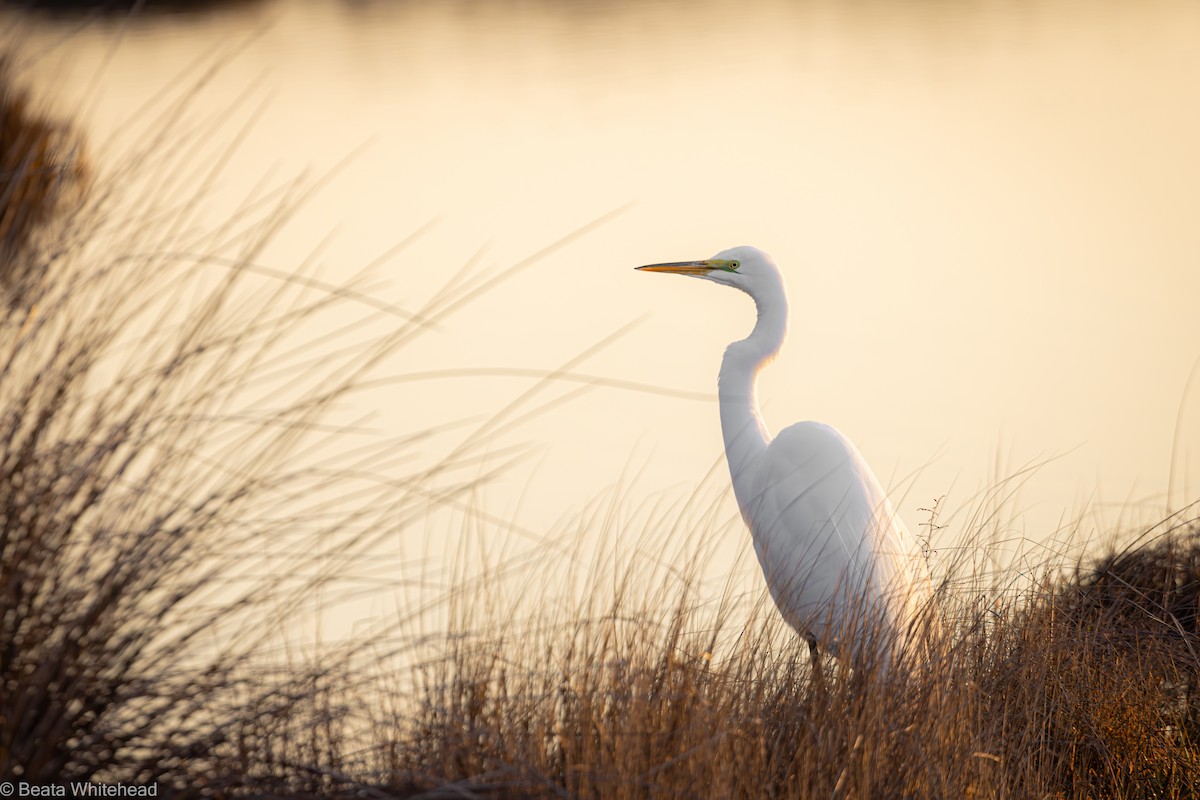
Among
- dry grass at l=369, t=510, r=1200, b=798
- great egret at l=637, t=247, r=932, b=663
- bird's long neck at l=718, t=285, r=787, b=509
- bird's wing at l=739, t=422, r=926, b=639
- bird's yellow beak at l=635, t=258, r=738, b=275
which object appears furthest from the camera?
bird's yellow beak at l=635, t=258, r=738, b=275

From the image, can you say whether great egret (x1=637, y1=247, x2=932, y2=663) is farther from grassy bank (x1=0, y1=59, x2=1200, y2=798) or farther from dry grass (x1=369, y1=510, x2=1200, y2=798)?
grassy bank (x1=0, y1=59, x2=1200, y2=798)

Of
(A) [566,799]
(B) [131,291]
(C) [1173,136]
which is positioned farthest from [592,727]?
(C) [1173,136]

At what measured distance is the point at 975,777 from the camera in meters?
2.37

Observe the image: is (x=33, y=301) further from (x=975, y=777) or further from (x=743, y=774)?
(x=975, y=777)

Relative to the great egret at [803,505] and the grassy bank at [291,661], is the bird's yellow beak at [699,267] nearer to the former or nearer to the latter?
the great egret at [803,505]

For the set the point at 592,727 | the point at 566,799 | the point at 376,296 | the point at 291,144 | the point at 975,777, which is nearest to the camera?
the point at 566,799

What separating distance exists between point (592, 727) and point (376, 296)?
526 centimetres

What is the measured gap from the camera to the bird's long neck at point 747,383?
158 inches

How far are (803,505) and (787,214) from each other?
5.47 metres

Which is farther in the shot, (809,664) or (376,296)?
(376,296)

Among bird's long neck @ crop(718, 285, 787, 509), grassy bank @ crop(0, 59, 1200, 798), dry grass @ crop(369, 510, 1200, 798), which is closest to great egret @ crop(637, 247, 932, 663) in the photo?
bird's long neck @ crop(718, 285, 787, 509)

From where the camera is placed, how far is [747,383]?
4.11 meters

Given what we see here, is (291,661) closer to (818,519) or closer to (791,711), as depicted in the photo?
(791,711)

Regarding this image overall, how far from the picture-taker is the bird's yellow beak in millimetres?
4277
